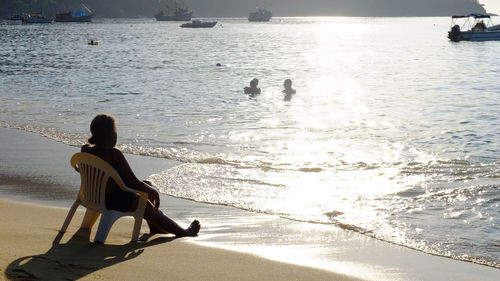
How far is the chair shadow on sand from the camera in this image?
16.3 feet

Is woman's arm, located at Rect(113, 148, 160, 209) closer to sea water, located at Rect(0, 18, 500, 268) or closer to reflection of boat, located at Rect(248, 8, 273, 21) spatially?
sea water, located at Rect(0, 18, 500, 268)

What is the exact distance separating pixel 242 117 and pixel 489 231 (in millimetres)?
10612

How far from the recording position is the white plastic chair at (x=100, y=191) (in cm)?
595

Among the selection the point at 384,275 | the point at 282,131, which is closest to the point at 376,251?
the point at 384,275

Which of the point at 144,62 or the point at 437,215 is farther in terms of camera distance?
the point at 144,62

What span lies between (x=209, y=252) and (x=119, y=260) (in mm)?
804

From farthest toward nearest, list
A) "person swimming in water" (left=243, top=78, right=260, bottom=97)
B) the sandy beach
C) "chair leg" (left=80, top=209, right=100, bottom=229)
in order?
"person swimming in water" (left=243, top=78, right=260, bottom=97) → "chair leg" (left=80, top=209, right=100, bottom=229) → the sandy beach

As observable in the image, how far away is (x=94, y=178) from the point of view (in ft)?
19.8

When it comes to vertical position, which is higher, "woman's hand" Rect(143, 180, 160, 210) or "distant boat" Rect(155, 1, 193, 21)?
"distant boat" Rect(155, 1, 193, 21)

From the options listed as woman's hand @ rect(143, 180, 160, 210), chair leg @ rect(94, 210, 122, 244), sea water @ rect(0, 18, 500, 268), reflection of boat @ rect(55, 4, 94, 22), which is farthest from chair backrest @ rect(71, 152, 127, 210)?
reflection of boat @ rect(55, 4, 94, 22)

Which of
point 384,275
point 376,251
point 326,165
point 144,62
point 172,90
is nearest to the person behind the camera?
point 384,275

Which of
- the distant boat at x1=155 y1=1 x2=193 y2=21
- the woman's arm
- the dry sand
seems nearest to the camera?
the dry sand

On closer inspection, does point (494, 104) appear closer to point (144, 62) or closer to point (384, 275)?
point (384, 275)

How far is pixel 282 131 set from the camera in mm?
15156
